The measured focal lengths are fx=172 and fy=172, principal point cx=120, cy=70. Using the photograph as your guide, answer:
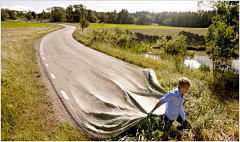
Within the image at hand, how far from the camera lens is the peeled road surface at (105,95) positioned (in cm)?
425

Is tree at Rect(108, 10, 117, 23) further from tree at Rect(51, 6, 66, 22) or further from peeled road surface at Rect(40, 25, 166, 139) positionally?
peeled road surface at Rect(40, 25, 166, 139)

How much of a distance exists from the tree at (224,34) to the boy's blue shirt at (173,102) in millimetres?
6331

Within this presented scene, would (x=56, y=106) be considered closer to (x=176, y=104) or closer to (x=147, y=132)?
(x=147, y=132)

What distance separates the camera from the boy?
12.4 ft

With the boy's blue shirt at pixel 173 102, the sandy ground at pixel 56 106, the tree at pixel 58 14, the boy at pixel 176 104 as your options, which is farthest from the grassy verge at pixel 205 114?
the tree at pixel 58 14

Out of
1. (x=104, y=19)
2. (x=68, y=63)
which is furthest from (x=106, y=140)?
(x=104, y=19)

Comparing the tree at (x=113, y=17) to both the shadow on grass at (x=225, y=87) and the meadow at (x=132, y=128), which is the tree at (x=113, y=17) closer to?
the shadow on grass at (x=225, y=87)

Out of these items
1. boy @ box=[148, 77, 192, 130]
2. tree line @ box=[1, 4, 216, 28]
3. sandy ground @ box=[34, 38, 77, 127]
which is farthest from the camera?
tree line @ box=[1, 4, 216, 28]

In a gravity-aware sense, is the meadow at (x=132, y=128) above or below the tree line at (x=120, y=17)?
below


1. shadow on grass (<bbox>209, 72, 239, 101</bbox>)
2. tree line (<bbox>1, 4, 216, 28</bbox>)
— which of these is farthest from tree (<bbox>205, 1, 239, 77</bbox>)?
tree line (<bbox>1, 4, 216, 28</bbox>)

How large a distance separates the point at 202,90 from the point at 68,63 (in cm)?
731

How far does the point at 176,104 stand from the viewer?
4.00 metres

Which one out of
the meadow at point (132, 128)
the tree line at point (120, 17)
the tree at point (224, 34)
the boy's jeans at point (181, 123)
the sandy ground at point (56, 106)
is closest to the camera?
the meadow at point (132, 128)

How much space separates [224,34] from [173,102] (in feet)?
21.3
